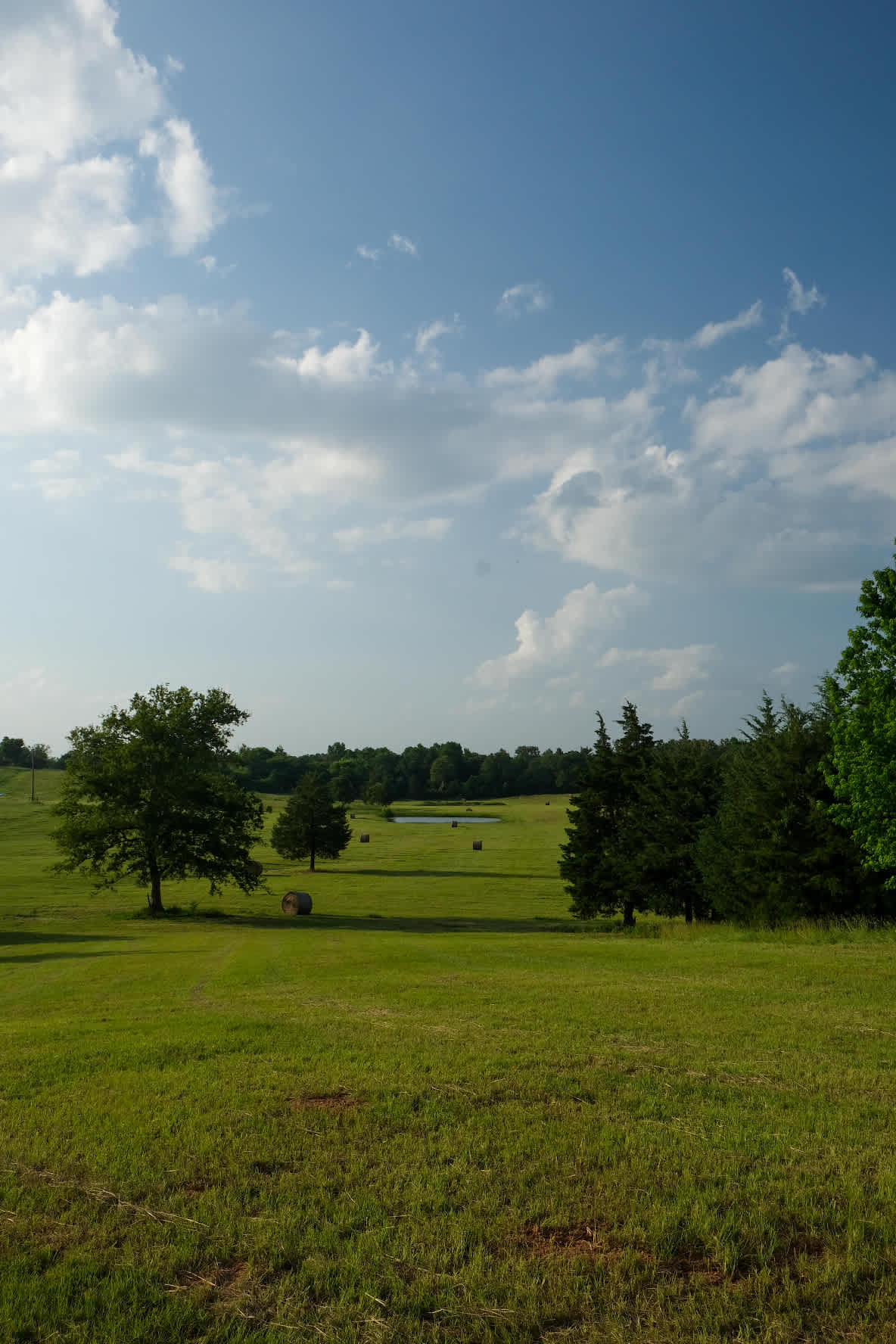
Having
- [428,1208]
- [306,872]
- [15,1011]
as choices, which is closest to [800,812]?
Result: [15,1011]

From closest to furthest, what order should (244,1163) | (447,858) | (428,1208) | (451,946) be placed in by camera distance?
(428,1208), (244,1163), (451,946), (447,858)

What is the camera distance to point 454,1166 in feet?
19.7

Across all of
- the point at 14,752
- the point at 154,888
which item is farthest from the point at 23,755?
the point at 154,888

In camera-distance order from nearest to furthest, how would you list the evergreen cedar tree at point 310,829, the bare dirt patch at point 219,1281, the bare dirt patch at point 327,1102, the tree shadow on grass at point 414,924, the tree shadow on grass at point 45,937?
the bare dirt patch at point 219,1281
the bare dirt patch at point 327,1102
the tree shadow on grass at point 45,937
the tree shadow on grass at point 414,924
the evergreen cedar tree at point 310,829

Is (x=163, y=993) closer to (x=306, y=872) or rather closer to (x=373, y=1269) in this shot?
(x=373, y=1269)

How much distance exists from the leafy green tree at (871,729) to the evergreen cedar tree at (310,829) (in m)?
55.1

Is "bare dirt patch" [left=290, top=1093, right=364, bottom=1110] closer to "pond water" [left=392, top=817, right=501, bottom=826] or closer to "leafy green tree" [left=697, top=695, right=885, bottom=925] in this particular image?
"leafy green tree" [left=697, top=695, right=885, bottom=925]

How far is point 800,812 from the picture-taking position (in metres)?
32.7

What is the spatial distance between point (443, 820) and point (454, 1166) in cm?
13586

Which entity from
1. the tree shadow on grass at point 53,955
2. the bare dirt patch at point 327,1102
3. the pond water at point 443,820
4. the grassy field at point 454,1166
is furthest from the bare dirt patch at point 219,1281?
the pond water at point 443,820

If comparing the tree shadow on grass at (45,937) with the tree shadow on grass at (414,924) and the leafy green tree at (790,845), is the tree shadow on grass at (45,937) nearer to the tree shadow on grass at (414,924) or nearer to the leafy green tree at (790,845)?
the tree shadow on grass at (414,924)

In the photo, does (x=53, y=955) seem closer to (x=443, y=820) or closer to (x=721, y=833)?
(x=721, y=833)

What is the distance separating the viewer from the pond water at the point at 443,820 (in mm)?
127812

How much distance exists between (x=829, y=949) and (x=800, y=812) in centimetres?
1281
